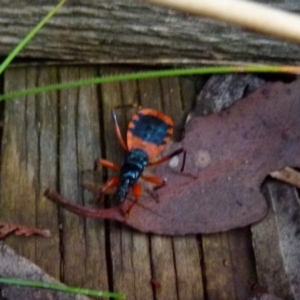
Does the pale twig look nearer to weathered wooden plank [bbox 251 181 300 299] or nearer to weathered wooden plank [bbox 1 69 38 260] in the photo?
weathered wooden plank [bbox 251 181 300 299]

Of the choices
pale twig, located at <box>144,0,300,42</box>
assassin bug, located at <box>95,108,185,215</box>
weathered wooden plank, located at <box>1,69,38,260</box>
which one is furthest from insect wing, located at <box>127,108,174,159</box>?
pale twig, located at <box>144,0,300,42</box>

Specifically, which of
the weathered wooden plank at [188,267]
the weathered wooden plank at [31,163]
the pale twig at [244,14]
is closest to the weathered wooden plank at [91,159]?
the weathered wooden plank at [31,163]

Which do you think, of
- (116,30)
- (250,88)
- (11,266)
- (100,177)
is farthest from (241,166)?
(11,266)

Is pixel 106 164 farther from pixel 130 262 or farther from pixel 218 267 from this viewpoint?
pixel 218 267

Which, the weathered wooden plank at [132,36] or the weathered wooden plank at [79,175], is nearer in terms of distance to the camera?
the weathered wooden plank at [79,175]

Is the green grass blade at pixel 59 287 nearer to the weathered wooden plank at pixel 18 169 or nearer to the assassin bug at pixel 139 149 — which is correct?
the weathered wooden plank at pixel 18 169
